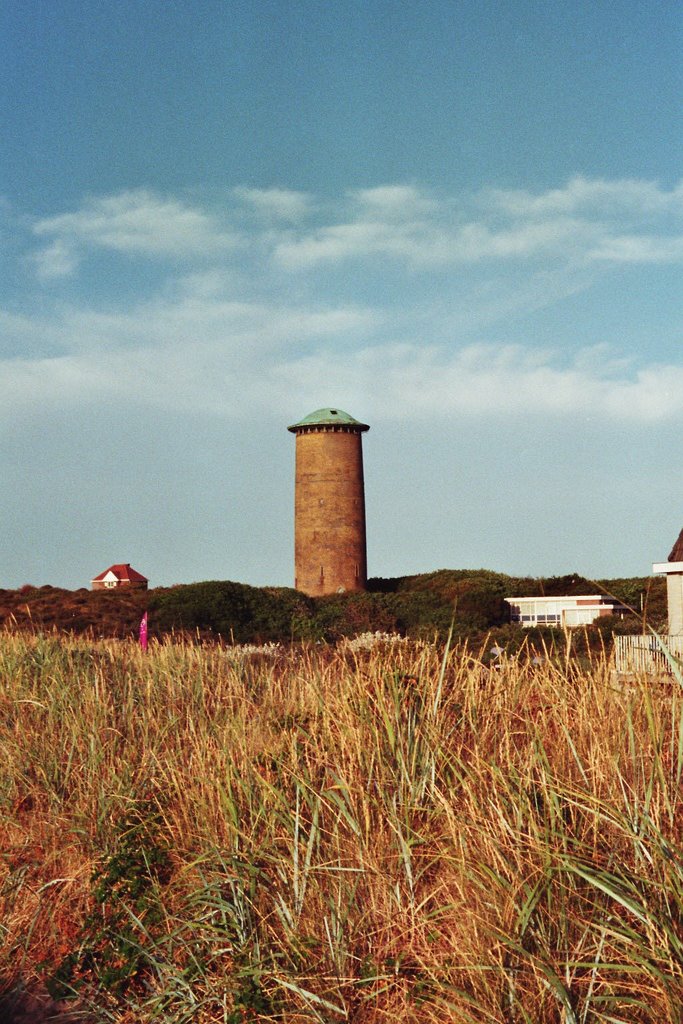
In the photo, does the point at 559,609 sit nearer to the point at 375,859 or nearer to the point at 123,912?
the point at 123,912

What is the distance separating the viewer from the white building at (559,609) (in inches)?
1336

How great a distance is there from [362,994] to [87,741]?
359 centimetres

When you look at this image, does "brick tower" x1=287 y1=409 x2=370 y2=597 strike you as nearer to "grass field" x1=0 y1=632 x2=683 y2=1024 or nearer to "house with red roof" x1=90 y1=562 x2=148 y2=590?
"house with red roof" x1=90 y1=562 x2=148 y2=590

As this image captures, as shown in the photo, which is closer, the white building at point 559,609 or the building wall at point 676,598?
the building wall at point 676,598

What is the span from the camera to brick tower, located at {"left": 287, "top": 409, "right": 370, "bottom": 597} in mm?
41969

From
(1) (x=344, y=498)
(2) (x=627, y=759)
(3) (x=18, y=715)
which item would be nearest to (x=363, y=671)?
(2) (x=627, y=759)

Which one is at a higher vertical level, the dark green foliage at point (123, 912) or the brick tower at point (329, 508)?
the brick tower at point (329, 508)

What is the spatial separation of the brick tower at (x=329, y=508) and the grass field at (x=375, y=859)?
3559cm

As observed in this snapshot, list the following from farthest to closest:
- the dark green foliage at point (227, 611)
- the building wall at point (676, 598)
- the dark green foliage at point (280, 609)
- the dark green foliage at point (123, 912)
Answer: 1. the dark green foliage at point (227, 611)
2. the dark green foliage at point (280, 609)
3. the building wall at point (676, 598)
4. the dark green foliage at point (123, 912)

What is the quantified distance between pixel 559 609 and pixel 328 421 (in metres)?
14.0

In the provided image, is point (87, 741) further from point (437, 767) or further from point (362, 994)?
point (362, 994)

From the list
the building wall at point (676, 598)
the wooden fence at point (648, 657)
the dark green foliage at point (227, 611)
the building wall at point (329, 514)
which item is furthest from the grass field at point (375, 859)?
the building wall at point (329, 514)

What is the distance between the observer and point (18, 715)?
23.9 feet

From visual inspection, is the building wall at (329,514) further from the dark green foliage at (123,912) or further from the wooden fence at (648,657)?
the dark green foliage at (123,912)
